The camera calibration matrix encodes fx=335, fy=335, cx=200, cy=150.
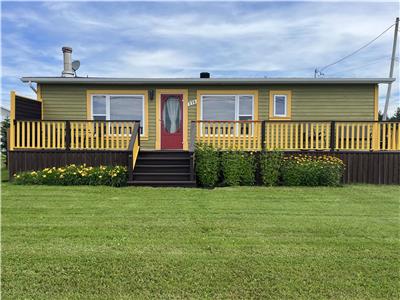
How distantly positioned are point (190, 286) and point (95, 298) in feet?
2.65

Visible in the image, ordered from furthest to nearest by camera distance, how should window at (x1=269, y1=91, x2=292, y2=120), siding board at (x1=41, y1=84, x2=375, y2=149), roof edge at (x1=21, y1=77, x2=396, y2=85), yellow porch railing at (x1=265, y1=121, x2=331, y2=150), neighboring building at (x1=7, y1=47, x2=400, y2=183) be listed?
window at (x1=269, y1=91, x2=292, y2=120) < siding board at (x1=41, y1=84, x2=375, y2=149) < neighboring building at (x1=7, y1=47, x2=400, y2=183) < roof edge at (x1=21, y1=77, x2=396, y2=85) < yellow porch railing at (x1=265, y1=121, x2=331, y2=150)

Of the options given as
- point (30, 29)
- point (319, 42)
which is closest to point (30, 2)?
point (30, 29)

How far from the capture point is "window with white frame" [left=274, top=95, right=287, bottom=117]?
11.6m

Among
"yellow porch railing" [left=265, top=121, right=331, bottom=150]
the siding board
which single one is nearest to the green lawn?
"yellow porch railing" [left=265, top=121, right=331, bottom=150]

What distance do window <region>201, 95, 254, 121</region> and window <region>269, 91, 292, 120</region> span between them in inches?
26.8

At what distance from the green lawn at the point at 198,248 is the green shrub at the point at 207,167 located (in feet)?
6.60

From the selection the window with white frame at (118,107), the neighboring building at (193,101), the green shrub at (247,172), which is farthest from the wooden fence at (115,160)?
the window with white frame at (118,107)

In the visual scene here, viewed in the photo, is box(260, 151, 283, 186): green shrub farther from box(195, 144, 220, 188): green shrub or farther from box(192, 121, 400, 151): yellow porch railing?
box(195, 144, 220, 188): green shrub

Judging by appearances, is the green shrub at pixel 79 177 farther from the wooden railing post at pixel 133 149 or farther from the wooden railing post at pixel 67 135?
the wooden railing post at pixel 67 135

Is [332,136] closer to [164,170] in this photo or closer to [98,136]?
[164,170]

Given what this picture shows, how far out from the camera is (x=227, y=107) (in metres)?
11.7

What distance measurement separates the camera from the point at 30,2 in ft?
28.4

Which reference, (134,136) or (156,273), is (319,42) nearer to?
(134,136)

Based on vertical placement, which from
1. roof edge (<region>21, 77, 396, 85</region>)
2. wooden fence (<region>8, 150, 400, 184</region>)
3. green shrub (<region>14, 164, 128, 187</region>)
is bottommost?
green shrub (<region>14, 164, 128, 187</region>)
